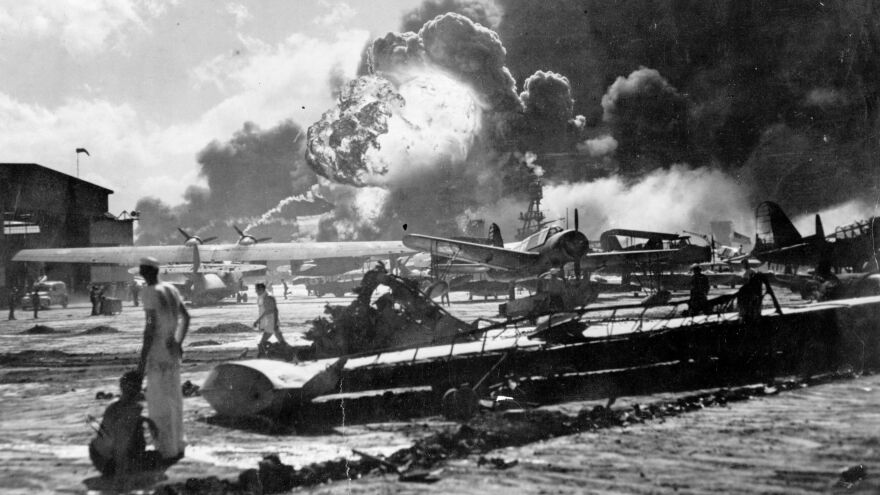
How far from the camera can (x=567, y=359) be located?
828cm

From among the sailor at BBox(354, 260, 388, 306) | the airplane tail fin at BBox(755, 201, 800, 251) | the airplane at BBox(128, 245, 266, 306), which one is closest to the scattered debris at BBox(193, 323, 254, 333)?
the sailor at BBox(354, 260, 388, 306)

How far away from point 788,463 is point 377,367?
4602 millimetres

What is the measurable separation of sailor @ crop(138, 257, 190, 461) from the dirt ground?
1.06 feet

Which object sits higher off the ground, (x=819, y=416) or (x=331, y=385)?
(x=331, y=385)

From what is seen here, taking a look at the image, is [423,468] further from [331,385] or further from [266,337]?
[266,337]

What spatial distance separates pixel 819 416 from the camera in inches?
260

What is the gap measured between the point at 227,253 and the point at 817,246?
1240 inches

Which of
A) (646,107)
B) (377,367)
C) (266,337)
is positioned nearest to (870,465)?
(377,367)

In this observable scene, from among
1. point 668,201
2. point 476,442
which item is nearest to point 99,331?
point 476,442

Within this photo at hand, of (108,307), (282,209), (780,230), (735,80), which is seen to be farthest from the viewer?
(282,209)

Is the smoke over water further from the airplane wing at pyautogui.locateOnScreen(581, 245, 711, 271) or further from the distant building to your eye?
the distant building

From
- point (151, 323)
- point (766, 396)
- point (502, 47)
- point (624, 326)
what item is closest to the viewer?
point (151, 323)

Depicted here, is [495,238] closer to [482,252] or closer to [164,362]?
[482,252]

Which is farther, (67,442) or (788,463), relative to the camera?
(67,442)
